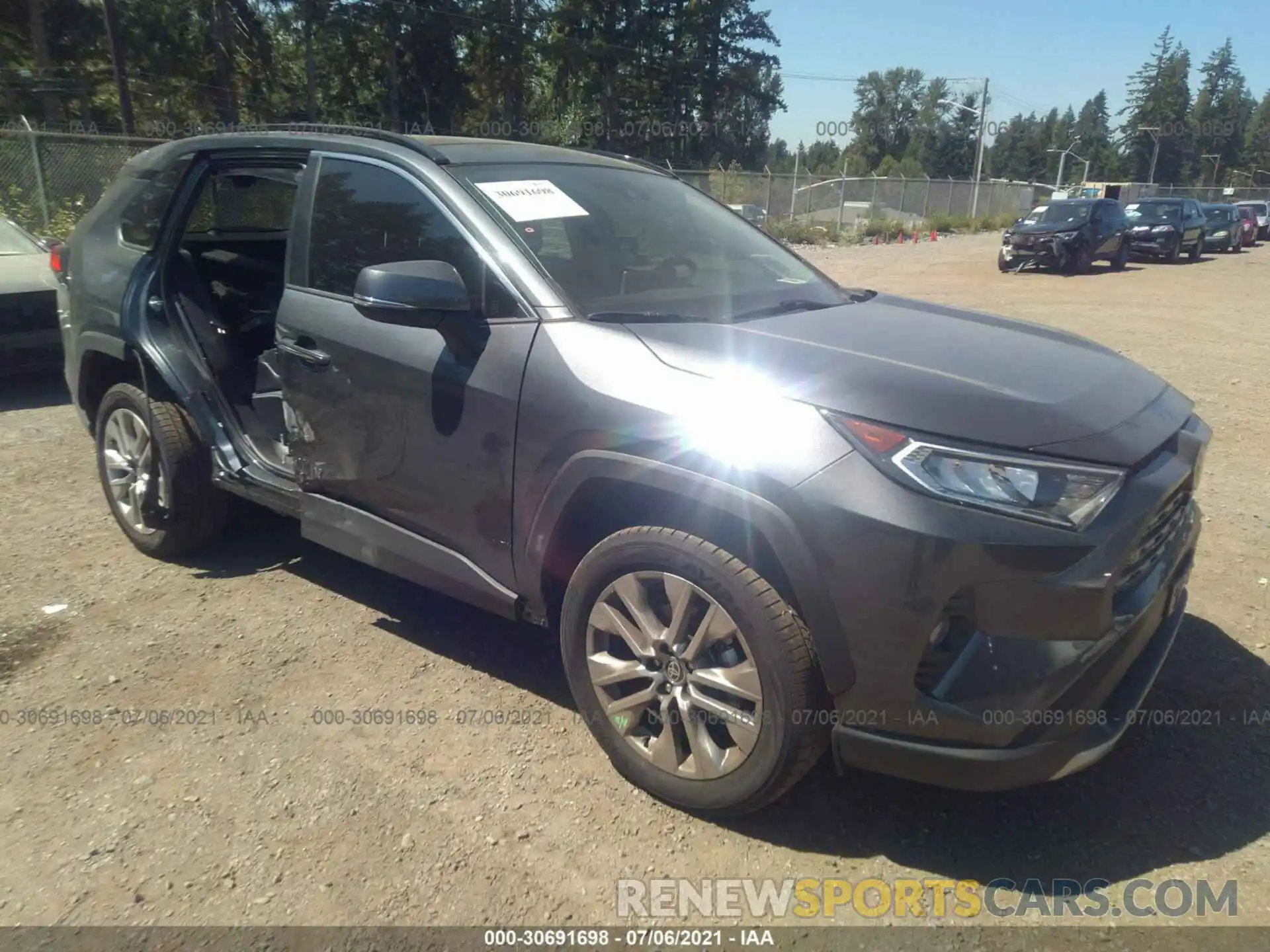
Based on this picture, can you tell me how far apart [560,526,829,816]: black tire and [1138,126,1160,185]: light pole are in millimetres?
107886

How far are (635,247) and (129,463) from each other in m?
2.68

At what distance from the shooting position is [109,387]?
14.6 ft

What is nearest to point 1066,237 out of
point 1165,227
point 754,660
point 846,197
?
point 1165,227

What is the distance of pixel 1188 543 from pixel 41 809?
349 cm

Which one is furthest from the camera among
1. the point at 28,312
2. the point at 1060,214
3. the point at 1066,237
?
the point at 1060,214

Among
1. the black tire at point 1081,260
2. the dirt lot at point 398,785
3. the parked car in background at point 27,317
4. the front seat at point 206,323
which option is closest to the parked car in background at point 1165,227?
the black tire at point 1081,260

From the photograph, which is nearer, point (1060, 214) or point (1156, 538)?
point (1156, 538)

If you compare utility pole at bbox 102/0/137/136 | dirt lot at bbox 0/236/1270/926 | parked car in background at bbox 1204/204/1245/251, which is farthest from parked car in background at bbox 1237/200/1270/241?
dirt lot at bbox 0/236/1270/926

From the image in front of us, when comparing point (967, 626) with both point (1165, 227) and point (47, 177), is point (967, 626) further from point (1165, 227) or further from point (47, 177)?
point (1165, 227)

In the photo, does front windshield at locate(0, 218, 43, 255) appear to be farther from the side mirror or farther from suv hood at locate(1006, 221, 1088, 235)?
suv hood at locate(1006, 221, 1088, 235)

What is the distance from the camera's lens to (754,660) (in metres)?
2.32

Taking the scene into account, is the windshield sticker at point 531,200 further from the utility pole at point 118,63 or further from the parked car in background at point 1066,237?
the utility pole at point 118,63

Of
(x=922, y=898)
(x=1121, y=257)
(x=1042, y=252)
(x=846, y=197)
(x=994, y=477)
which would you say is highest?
(x=846, y=197)

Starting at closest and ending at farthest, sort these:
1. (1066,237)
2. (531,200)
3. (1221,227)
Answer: (531,200), (1066,237), (1221,227)
